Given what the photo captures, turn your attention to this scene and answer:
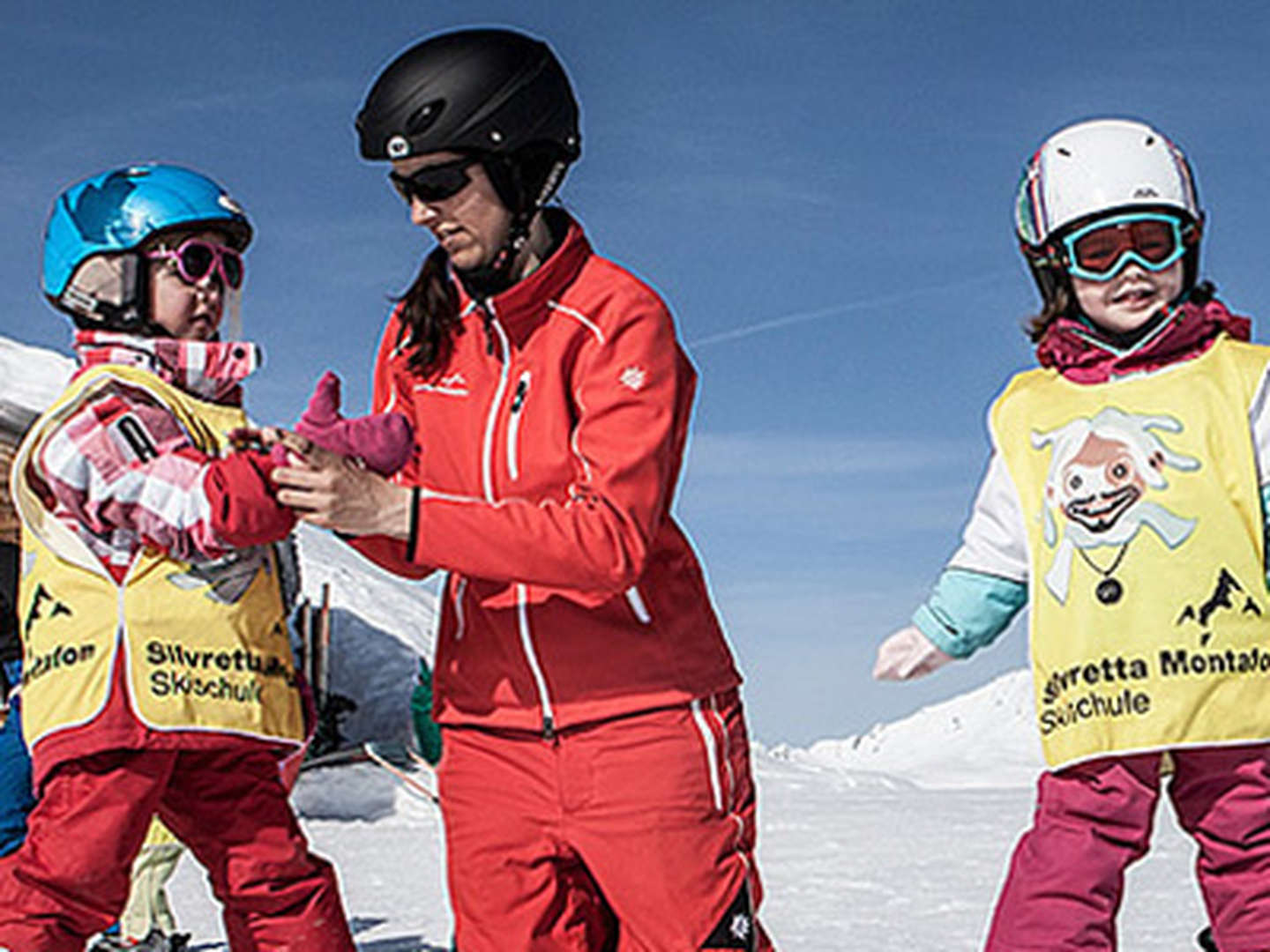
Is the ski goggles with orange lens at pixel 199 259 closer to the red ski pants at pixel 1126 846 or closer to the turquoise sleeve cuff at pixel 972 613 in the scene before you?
the turquoise sleeve cuff at pixel 972 613

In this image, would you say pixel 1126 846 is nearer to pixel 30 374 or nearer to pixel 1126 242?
pixel 1126 242

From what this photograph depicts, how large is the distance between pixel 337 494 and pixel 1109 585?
171 centimetres

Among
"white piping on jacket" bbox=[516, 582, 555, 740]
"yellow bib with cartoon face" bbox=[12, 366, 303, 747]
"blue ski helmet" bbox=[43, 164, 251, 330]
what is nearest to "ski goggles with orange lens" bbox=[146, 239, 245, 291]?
"blue ski helmet" bbox=[43, 164, 251, 330]

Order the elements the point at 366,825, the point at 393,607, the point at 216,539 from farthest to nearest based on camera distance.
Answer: the point at 393,607 < the point at 366,825 < the point at 216,539

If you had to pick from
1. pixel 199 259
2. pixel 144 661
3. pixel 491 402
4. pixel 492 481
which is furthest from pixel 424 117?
pixel 144 661

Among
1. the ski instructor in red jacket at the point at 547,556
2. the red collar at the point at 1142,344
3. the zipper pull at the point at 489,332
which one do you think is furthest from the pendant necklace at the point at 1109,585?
the zipper pull at the point at 489,332

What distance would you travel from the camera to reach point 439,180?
2916mm

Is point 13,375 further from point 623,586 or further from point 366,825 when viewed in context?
point 623,586

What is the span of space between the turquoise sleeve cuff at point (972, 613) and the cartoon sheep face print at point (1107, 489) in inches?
7.1

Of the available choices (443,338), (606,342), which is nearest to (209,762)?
(443,338)

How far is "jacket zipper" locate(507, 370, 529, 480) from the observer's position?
9.45 feet

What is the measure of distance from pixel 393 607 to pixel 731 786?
40.5 ft

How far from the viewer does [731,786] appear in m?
2.87

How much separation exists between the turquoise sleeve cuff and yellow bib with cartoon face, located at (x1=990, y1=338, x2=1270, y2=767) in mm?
112
